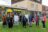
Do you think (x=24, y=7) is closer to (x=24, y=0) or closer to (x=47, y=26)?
(x=24, y=0)

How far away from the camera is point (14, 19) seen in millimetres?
2619

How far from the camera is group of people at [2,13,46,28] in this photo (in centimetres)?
254

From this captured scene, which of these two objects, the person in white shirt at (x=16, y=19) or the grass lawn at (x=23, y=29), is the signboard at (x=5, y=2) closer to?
the person in white shirt at (x=16, y=19)

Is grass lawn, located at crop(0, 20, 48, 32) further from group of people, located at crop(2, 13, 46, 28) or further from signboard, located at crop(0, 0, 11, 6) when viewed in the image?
signboard, located at crop(0, 0, 11, 6)

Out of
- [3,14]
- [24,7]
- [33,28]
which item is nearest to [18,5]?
[24,7]

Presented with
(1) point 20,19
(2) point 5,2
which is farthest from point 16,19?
(2) point 5,2

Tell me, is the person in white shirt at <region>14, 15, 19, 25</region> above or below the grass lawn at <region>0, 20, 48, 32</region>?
above

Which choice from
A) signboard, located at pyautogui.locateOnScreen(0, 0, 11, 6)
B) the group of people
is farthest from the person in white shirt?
signboard, located at pyautogui.locateOnScreen(0, 0, 11, 6)

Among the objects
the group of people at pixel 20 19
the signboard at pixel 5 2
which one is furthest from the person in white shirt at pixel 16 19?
the signboard at pixel 5 2

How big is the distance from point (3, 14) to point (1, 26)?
0.58 feet

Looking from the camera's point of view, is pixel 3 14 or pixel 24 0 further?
pixel 24 0

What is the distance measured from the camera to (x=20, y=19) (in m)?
2.68

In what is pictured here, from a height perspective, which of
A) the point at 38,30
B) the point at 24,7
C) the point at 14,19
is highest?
the point at 24,7

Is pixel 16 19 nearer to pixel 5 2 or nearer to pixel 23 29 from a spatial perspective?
pixel 23 29
